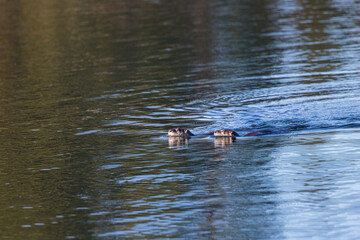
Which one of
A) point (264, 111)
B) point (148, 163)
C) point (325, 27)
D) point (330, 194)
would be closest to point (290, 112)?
point (264, 111)

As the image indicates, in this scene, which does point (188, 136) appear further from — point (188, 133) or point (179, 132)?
point (179, 132)

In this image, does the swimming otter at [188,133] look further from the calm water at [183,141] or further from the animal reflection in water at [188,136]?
the calm water at [183,141]

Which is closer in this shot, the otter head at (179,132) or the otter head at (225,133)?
the otter head at (225,133)

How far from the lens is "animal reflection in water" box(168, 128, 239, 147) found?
522 inches

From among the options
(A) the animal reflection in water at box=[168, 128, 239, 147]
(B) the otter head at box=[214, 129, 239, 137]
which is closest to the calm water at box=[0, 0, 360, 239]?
(A) the animal reflection in water at box=[168, 128, 239, 147]

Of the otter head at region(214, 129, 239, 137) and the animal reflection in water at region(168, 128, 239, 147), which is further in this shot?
the otter head at region(214, 129, 239, 137)

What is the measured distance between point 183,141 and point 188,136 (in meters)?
0.27

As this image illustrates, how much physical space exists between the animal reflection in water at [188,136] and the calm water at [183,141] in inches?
3.8

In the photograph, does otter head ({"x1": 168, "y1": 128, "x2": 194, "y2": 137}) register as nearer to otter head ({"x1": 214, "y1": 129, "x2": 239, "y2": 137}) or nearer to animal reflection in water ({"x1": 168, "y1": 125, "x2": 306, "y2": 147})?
animal reflection in water ({"x1": 168, "y1": 125, "x2": 306, "y2": 147})

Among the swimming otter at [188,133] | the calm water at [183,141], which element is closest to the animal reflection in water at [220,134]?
the swimming otter at [188,133]

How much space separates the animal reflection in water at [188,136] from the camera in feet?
43.5

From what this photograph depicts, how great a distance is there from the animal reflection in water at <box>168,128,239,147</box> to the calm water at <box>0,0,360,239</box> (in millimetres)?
98

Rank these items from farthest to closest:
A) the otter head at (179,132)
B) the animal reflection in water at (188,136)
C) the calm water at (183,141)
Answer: the otter head at (179,132) < the animal reflection in water at (188,136) < the calm water at (183,141)

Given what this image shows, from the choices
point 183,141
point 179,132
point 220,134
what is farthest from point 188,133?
point 220,134
